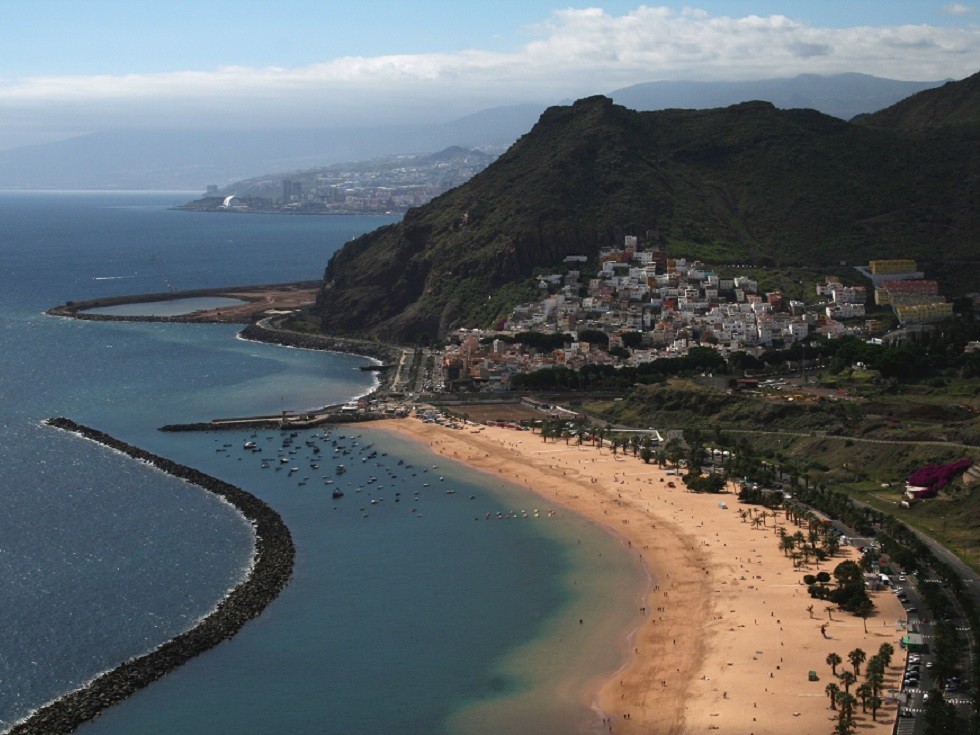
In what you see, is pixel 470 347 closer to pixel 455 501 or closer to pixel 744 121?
pixel 455 501

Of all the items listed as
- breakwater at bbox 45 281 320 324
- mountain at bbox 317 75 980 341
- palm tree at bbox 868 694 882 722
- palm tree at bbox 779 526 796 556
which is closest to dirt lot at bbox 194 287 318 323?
breakwater at bbox 45 281 320 324

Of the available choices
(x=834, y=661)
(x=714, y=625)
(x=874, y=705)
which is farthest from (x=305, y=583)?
(x=874, y=705)

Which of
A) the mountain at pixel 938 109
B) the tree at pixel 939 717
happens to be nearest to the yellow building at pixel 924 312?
the mountain at pixel 938 109

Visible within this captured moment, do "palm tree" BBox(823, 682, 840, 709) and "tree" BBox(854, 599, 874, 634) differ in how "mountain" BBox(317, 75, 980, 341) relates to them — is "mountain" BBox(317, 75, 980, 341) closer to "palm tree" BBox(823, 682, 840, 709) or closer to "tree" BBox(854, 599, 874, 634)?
"tree" BBox(854, 599, 874, 634)

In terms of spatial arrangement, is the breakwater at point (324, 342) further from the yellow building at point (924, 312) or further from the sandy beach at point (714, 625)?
the sandy beach at point (714, 625)

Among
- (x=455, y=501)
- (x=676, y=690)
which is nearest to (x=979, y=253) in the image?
(x=455, y=501)

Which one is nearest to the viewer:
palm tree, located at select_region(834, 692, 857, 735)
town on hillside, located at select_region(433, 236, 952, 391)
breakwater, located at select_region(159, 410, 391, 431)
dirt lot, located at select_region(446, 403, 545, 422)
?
palm tree, located at select_region(834, 692, 857, 735)
